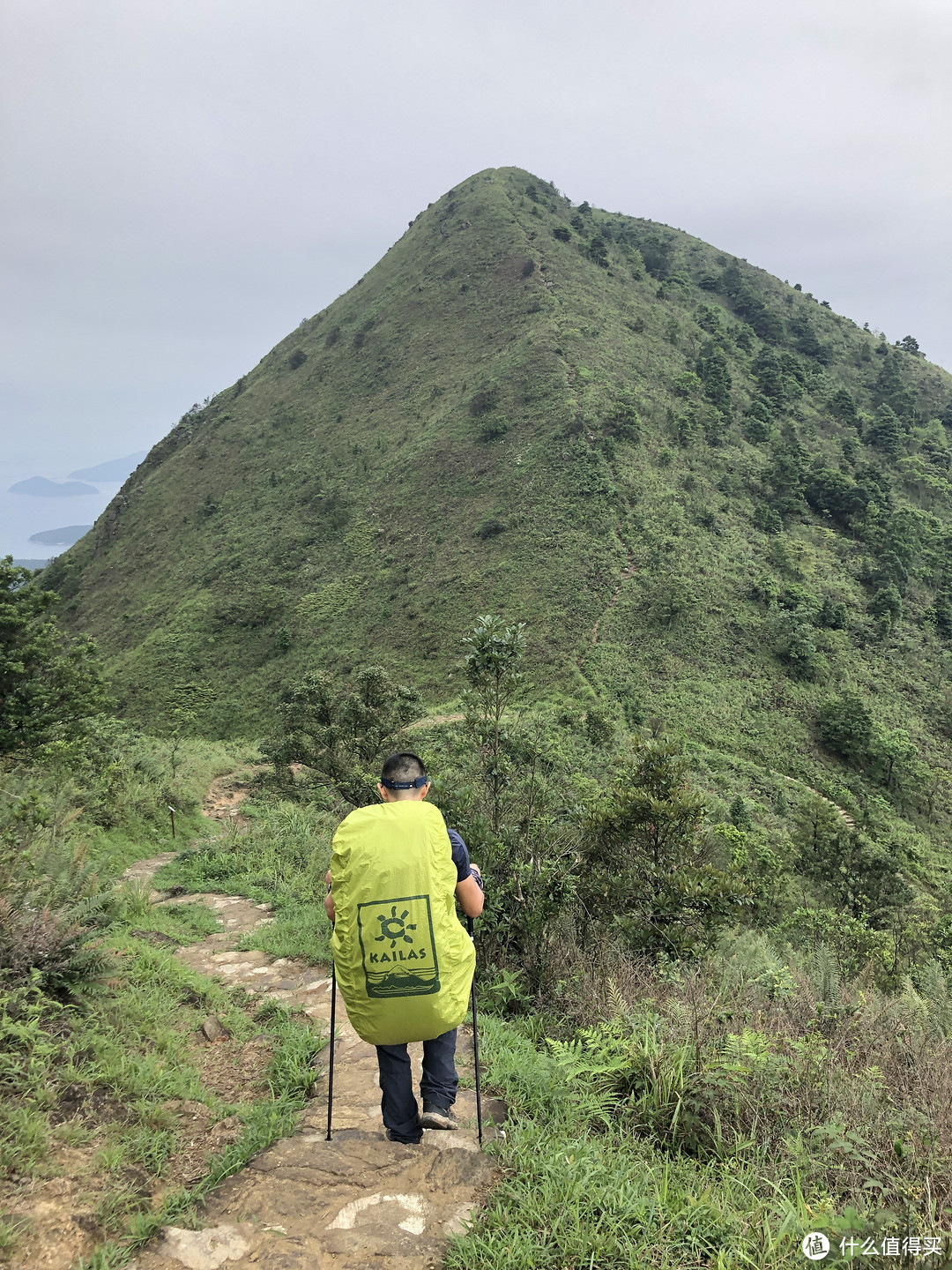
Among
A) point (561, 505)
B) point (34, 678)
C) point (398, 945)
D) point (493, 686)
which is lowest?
point (398, 945)

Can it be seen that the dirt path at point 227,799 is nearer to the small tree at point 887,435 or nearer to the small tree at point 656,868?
the small tree at point 656,868

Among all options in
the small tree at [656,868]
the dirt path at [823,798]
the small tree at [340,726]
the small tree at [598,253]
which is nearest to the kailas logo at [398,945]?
the small tree at [656,868]

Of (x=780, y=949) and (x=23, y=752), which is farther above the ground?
(x=23, y=752)

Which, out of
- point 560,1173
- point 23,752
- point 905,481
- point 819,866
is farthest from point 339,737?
point 905,481

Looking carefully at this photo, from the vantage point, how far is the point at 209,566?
37875 millimetres

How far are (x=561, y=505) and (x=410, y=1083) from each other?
2867 centimetres

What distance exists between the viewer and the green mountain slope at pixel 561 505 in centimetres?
2536

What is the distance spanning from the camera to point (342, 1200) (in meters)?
2.25

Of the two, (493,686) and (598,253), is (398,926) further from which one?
(598,253)

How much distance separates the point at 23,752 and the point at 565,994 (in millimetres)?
8684

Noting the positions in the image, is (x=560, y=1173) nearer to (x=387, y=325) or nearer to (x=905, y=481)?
(x=905, y=481)

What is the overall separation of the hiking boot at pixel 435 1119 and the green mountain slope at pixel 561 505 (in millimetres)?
19652

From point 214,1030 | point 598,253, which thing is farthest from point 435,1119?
point 598,253

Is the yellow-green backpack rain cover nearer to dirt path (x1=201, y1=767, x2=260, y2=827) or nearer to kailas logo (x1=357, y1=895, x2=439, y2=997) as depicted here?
kailas logo (x1=357, y1=895, x2=439, y2=997)
